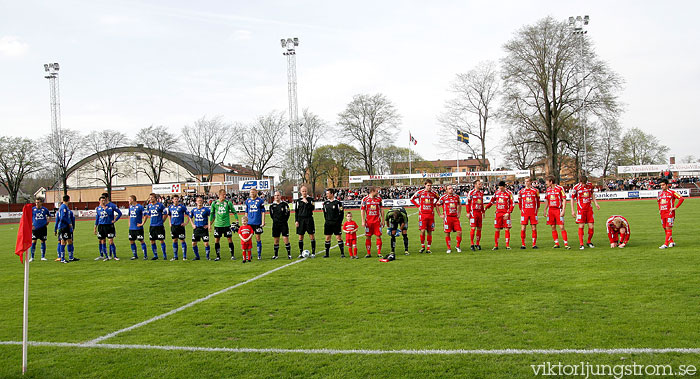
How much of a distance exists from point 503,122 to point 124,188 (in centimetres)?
6379

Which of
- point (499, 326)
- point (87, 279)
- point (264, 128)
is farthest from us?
point (264, 128)

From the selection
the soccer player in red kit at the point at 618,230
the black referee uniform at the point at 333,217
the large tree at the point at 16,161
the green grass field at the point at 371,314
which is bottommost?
the green grass field at the point at 371,314

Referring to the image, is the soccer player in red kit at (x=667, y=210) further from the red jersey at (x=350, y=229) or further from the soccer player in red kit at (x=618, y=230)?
the red jersey at (x=350, y=229)

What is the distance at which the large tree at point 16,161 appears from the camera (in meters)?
60.9

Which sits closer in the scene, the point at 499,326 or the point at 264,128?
the point at 499,326

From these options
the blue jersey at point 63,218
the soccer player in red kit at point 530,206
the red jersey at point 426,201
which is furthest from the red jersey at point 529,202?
the blue jersey at point 63,218

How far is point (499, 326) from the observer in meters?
5.66

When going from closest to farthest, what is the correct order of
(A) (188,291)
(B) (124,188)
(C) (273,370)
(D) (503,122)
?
(C) (273,370) → (A) (188,291) → (D) (503,122) → (B) (124,188)

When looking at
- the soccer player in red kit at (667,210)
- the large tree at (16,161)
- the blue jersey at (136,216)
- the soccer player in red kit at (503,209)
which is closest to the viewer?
the soccer player in red kit at (667,210)

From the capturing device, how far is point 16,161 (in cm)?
6144

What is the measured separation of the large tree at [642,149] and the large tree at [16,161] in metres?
89.0

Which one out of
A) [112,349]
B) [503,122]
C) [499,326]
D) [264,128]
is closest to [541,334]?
[499,326]

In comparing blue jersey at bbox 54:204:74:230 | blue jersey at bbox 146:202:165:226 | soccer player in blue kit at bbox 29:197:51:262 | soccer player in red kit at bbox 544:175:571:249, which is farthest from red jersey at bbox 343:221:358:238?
soccer player in blue kit at bbox 29:197:51:262

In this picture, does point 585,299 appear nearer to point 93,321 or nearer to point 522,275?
point 522,275
